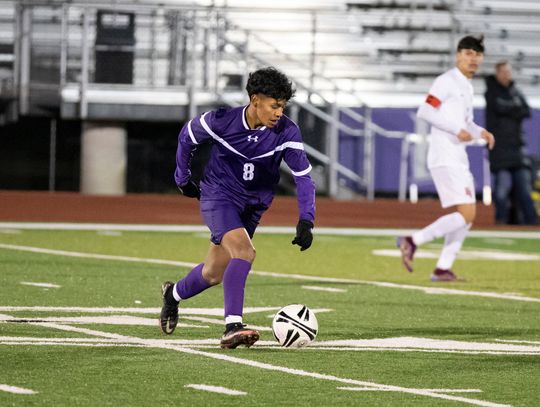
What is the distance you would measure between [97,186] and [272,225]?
3.23 metres

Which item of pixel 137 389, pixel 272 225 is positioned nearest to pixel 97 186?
pixel 272 225

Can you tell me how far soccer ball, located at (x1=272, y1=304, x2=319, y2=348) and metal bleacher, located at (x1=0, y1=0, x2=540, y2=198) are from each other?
15.6 metres

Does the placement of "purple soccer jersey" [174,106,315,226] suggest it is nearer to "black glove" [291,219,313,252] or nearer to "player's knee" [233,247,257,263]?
"black glove" [291,219,313,252]

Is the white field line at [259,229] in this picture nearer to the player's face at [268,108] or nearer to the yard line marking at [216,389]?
the player's face at [268,108]

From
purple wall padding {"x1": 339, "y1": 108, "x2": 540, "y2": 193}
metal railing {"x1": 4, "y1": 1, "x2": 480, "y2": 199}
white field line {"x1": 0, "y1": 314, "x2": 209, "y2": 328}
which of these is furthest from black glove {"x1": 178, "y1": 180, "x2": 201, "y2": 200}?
purple wall padding {"x1": 339, "y1": 108, "x2": 540, "y2": 193}

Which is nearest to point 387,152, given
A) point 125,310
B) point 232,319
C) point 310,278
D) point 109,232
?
point 109,232

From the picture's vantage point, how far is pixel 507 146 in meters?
22.0

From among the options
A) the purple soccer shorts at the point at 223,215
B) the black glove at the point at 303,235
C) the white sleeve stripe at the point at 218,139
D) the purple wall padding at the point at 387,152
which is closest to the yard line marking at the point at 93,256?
the purple soccer shorts at the point at 223,215

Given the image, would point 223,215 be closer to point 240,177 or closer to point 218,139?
point 240,177

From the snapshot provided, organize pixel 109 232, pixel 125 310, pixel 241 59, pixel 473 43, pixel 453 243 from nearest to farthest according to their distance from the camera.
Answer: pixel 125 310, pixel 473 43, pixel 453 243, pixel 109 232, pixel 241 59

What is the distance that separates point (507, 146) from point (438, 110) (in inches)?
347

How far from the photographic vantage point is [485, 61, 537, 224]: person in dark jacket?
21370 mm

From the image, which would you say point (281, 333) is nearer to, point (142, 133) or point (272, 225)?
point (272, 225)

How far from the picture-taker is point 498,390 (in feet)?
23.1
